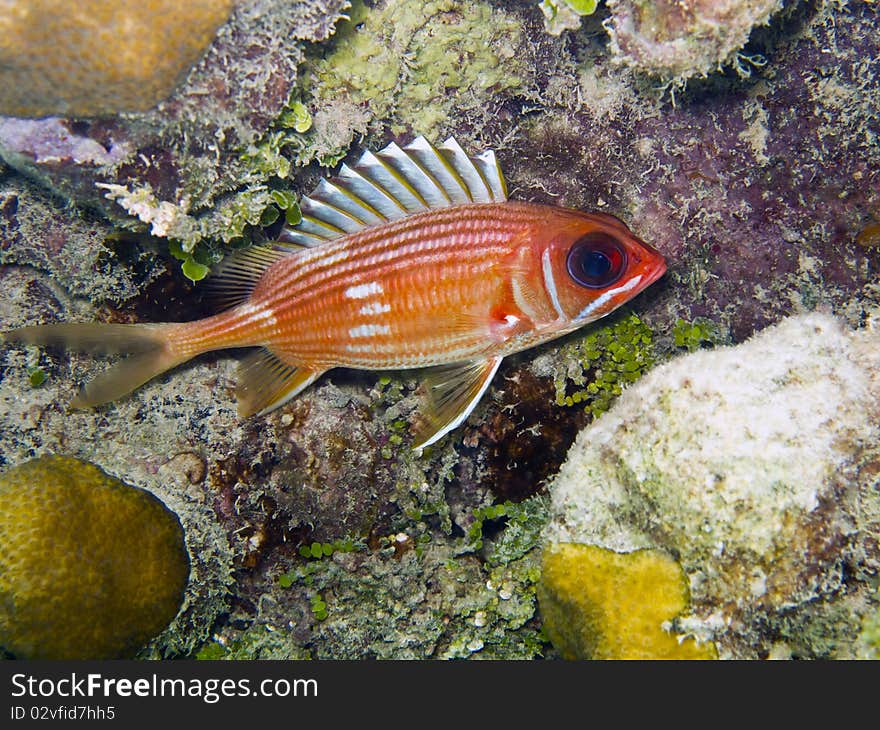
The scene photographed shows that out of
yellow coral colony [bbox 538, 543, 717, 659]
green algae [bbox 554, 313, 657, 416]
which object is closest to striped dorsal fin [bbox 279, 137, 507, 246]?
green algae [bbox 554, 313, 657, 416]

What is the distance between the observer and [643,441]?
2.82 metres

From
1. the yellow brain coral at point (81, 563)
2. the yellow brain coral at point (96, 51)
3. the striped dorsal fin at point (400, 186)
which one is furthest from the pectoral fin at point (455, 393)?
the yellow brain coral at point (96, 51)

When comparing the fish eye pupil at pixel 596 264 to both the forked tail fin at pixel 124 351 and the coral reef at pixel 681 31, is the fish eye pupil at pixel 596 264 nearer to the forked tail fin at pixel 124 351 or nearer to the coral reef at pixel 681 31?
the coral reef at pixel 681 31

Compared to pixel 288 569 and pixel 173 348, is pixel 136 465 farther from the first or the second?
pixel 288 569

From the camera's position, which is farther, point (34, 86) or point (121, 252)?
point (121, 252)

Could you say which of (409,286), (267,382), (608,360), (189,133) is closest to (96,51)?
(189,133)

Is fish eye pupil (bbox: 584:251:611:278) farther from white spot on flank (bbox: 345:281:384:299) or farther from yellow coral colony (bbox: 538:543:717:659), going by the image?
yellow coral colony (bbox: 538:543:717:659)

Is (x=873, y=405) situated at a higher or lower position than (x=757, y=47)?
lower

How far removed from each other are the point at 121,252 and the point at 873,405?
174 inches

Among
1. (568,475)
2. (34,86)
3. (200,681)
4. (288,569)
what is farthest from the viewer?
(288,569)

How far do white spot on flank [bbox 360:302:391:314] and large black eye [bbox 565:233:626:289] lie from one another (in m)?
1.04

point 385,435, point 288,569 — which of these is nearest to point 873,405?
point 385,435

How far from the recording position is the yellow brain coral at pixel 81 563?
295 centimetres

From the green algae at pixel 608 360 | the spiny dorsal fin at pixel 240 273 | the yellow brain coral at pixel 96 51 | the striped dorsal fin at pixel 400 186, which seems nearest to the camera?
the yellow brain coral at pixel 96 51
